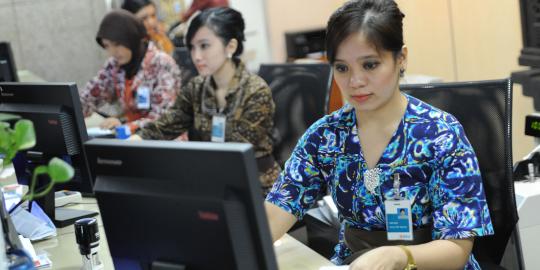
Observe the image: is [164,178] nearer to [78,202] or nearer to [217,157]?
[217,157]

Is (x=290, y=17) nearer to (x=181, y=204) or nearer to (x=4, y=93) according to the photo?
(x=4, y=93)

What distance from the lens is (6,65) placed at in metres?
4.18

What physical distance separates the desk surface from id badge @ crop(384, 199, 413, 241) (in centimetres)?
17

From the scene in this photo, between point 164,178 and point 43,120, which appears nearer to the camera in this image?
point 164,178

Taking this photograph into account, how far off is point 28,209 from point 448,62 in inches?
116

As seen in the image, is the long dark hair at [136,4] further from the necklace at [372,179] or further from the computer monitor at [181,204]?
the computer monitor at [181,204]

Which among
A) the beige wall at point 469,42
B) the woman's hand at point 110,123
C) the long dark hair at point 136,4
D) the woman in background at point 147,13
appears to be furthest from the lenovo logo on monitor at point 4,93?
the long dark hair at point 136,4

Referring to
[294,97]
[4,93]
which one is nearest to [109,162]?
[4,93]

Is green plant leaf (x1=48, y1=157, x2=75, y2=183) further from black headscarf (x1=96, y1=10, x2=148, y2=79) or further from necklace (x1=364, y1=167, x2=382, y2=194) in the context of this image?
black headscarf (x1=96, y1=10, x2=148, y2=79)

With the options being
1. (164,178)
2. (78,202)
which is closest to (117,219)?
(164,178)

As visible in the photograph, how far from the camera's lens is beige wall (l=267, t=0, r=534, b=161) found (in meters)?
3.91

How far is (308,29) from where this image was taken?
6.47m

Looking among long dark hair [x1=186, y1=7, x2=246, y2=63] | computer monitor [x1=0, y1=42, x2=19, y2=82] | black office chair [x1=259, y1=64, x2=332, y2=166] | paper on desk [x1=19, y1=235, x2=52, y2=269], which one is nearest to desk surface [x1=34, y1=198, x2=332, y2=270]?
paper on desk [x1=19, y1=235, x2=52, y2=269]

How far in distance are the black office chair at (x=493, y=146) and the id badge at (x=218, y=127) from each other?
1325 millimetres
